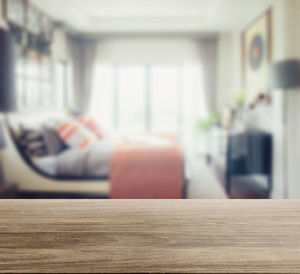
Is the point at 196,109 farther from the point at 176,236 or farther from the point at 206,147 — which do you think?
the point at 176,236

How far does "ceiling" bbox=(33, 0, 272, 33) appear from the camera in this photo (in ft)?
13.9

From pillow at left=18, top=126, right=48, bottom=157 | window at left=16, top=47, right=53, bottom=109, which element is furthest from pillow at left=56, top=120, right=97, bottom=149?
window at left=16, top=47, right=53, bottom=109

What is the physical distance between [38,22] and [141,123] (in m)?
2.70

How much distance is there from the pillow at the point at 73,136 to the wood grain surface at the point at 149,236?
9.12 ft

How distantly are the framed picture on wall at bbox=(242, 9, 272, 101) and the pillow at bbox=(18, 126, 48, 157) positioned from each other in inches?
106

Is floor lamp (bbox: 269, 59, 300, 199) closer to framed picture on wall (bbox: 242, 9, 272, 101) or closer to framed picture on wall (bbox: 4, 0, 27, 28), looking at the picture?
framed picture on wall (bbox: 242, 9, 272, 101)

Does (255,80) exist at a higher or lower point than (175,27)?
lower

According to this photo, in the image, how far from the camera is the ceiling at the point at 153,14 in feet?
13.9

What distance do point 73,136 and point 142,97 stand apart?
3101 mm

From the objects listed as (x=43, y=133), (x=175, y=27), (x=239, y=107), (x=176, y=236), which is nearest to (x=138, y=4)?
(x=175, y=27)

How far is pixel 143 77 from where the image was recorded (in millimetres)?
6141

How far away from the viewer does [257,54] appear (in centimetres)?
416

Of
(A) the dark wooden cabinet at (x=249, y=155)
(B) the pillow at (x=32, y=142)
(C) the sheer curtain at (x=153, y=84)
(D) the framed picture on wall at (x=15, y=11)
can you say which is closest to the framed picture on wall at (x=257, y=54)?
(A) the dark wooden cabinet at (x=249, y=155)

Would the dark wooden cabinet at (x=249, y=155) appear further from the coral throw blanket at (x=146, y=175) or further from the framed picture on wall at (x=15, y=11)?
the framed picture on wall at (x=15, y=11)
